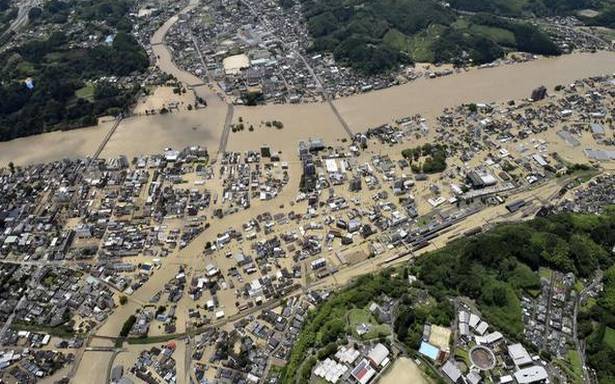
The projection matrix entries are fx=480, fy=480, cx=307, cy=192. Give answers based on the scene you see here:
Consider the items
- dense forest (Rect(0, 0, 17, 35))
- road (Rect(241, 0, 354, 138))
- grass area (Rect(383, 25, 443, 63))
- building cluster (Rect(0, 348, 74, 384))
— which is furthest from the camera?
dense forest (Rect(0, 0, 17, 35))

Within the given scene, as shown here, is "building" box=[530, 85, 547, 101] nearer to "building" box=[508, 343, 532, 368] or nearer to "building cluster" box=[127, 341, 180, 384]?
"building" box=[508, 343, 532, 368]

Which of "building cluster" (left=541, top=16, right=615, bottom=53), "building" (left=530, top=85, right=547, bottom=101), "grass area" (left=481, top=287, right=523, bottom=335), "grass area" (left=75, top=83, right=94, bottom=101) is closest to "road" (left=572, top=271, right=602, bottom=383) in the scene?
"grass area" (left=481, top=287, right=523, bottom=335)

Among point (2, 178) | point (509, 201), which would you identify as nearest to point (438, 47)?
point (509, 201)

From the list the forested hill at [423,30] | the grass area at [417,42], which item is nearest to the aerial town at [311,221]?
the forested hill at [423,30]

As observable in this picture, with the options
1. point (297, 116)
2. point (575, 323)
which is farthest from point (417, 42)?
point (575, 323)

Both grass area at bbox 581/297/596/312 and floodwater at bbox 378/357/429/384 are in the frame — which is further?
grass area at bbox 581/297/596/312

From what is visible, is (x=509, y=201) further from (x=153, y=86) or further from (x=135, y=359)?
(x=153, y=86)

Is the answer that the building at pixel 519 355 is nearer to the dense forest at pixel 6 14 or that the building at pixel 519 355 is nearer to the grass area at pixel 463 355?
the grass area at pixel 463 355
